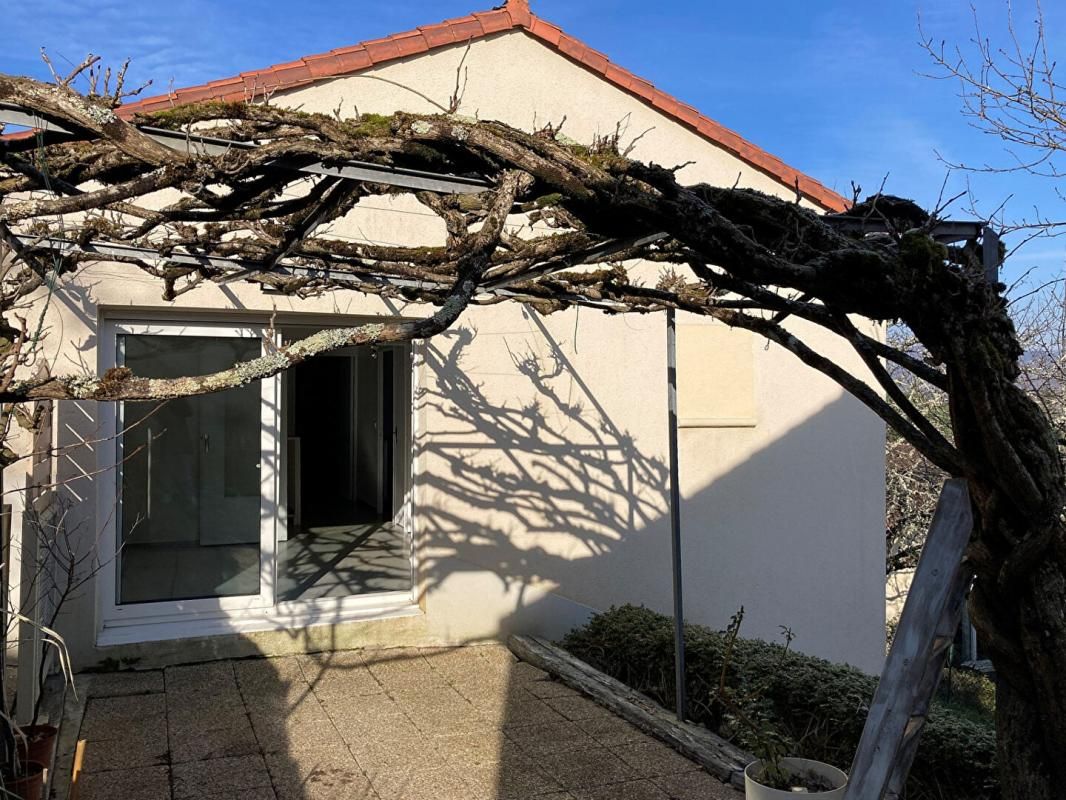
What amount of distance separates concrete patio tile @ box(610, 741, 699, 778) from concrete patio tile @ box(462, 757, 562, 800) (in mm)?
474

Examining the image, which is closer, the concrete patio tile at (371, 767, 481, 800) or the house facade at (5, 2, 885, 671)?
the concrete patio tile at (371, 767, 481, 800)

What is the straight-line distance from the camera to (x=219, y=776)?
464 centimetres

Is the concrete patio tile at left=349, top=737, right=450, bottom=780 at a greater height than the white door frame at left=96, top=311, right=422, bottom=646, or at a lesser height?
lesser

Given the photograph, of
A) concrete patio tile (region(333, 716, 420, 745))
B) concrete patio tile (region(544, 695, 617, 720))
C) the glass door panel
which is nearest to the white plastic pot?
concrete patio tile (region(544, 695, 617, 720))

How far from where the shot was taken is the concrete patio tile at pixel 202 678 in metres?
5.97

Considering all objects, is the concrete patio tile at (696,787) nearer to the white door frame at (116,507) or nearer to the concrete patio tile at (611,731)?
the concrete patio tile at (611,731)

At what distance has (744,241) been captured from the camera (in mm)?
2906

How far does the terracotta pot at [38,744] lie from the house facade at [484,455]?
76.1 inches

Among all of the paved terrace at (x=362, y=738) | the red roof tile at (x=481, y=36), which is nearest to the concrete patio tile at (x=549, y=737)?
the paved terrace at (x=362, y=738)

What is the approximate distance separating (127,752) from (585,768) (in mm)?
2422

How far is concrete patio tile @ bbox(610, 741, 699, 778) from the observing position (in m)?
4.73

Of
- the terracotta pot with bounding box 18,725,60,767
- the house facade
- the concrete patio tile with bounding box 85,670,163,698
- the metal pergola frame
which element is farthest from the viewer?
the house facade

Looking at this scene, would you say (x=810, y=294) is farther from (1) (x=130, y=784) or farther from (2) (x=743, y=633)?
(2) (x=743, y=633)

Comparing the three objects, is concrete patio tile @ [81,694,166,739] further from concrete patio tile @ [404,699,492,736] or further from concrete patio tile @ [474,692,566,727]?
concrete patio tile @ [474,692,566,727]
